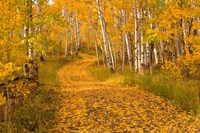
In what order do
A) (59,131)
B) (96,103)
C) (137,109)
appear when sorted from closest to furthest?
1. (59,131)
2. (137,109)
3. (96,103)

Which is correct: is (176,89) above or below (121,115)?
above

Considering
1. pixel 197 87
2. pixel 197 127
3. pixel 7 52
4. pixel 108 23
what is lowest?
pixel 197 127

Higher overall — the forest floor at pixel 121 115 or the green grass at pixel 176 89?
the green grass at pixel 176 89

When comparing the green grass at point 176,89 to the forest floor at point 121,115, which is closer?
the forest floor at point 121,115

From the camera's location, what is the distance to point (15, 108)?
28.9 feet

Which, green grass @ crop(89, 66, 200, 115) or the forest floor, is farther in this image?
green grass @ crop(89, 66, 200, 115)

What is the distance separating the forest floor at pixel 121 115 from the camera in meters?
7.86

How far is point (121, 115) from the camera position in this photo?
29.8 ft

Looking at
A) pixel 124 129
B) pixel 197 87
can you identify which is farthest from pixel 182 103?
pixel 124 129

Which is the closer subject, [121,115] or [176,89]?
[121,115]

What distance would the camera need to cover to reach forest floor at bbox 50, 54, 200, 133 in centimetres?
786

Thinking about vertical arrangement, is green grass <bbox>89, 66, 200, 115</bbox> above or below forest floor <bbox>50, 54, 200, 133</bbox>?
above

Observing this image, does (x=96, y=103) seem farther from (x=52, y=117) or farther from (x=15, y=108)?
(x=15, y=108)

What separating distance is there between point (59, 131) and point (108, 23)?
827 inches
